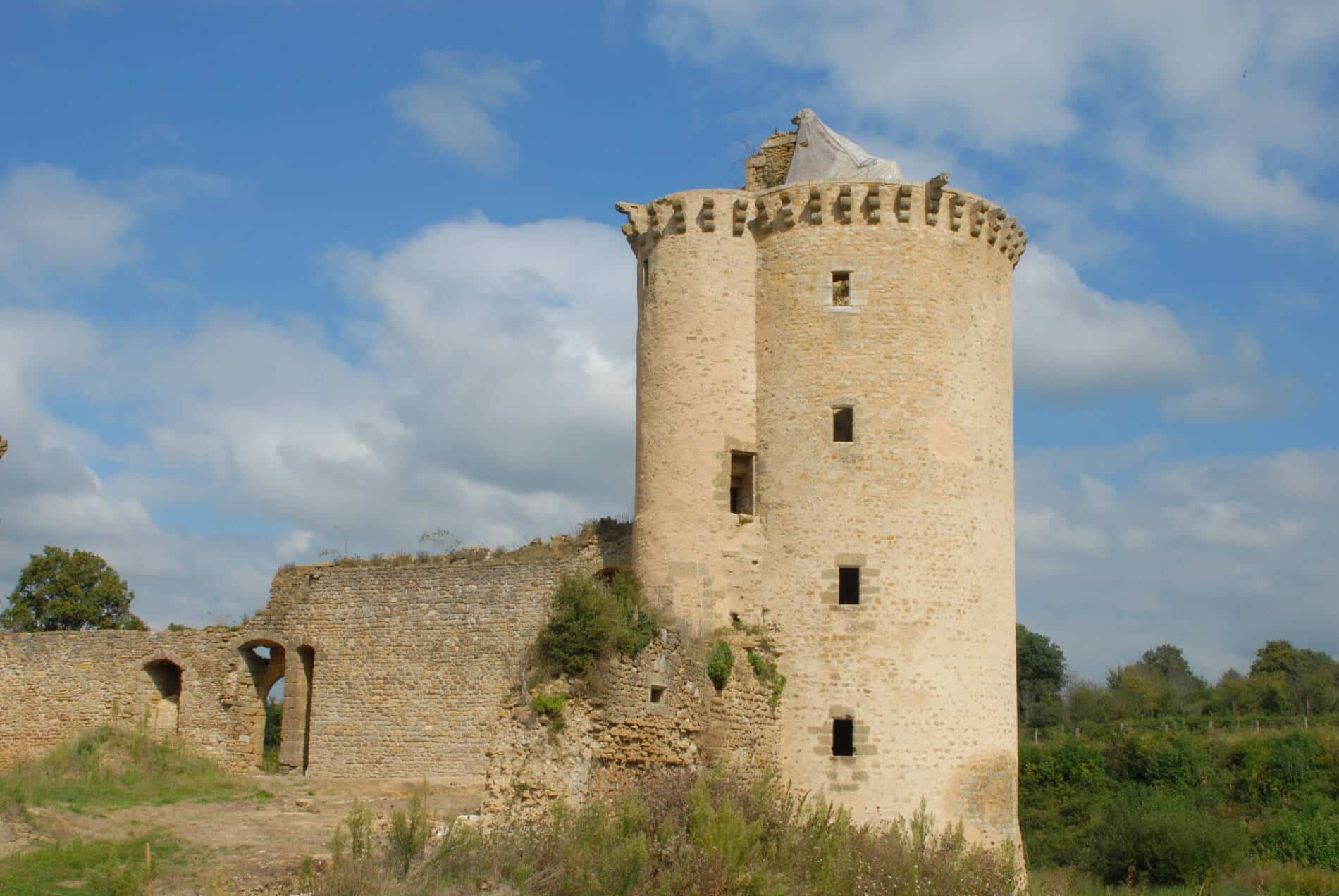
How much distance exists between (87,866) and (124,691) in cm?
1138

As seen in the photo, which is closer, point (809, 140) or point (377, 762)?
point (809, 140)

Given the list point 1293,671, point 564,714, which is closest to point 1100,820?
point 564,714

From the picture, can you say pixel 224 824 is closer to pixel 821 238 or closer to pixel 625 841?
pixel 625 841

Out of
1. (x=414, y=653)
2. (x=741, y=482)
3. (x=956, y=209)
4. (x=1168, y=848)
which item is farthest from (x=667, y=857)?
(x=1168, y=848)

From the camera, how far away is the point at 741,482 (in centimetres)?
1844

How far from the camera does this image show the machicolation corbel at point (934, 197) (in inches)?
709

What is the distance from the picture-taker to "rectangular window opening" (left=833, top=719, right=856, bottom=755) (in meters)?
17.0

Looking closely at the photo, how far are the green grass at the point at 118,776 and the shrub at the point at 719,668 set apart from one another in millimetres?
7837

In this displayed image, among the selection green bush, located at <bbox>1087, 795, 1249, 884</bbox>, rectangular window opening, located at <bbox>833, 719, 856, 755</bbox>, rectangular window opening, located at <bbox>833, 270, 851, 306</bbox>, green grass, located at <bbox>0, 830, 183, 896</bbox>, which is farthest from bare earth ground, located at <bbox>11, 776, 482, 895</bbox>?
green bush, located at <bbox>1087, 795, 1249, 884</bbox>

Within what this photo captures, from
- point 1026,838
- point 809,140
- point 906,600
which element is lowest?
point 1026,838

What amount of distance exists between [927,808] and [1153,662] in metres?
55.2

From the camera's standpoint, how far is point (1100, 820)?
A: 3058cm

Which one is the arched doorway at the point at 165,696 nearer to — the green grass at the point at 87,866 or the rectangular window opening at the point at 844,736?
the green grass at the point at 87,866

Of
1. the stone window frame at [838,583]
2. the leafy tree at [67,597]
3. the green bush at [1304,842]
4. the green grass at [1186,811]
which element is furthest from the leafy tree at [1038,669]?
the stone window frame at [838,583]
